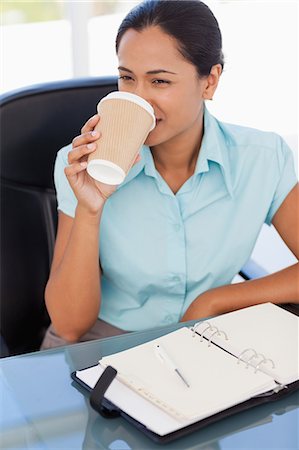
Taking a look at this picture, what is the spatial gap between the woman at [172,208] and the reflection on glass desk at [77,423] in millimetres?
333

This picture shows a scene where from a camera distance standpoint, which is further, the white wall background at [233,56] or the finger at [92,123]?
the white wall background at [233,56]

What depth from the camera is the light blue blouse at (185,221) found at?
4.65 ft

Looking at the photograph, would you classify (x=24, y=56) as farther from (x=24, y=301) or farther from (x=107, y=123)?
(x=107, y=123)

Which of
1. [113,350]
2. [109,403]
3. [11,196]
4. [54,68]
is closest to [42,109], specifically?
[11,196]

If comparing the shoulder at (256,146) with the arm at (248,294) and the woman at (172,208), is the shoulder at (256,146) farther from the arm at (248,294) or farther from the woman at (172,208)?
the arm at (248,294)

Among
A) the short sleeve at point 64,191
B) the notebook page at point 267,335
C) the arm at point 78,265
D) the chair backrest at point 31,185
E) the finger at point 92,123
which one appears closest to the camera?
the notebook page at point 267,335

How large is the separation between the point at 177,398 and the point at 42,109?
0.81 m

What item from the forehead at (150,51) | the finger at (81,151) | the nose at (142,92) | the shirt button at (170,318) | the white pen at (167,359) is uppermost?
the forehead at (150,51)

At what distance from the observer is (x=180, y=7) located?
52.9 inches

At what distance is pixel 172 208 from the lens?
4.65ft

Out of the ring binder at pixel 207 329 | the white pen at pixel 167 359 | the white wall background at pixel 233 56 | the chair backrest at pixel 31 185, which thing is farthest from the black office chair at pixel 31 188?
the white wall background at pixel 233 56

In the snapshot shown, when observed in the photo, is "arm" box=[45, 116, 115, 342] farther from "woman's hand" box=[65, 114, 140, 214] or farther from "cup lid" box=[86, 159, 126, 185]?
"cup lid" box=[86, 159, 126, 185]

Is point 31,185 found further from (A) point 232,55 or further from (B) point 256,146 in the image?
(A) point 232,55

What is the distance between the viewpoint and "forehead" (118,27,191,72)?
130 cm
